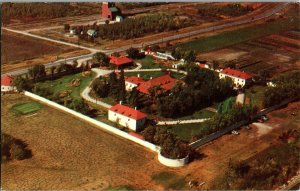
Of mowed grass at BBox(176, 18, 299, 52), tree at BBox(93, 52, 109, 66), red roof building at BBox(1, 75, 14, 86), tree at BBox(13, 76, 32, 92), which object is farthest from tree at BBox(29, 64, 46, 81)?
mowed grass at BBox(176, 18, 299, 52)

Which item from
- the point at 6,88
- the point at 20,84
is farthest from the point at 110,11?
the point at 20,84

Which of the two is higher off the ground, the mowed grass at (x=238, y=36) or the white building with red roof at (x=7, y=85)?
the mowed grass at (x=238, y=36)

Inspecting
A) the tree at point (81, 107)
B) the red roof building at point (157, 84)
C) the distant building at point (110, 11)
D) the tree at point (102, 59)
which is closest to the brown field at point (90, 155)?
the tree at point (81, 107)

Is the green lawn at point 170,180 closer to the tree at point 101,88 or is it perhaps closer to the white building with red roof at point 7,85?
the tree at point 101,88

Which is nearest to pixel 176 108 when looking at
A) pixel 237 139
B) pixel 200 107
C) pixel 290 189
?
pixel 200 107

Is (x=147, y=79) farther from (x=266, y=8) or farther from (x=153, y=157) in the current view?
(x=266, y=8)

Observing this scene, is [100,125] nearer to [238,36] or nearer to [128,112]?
[128,112]

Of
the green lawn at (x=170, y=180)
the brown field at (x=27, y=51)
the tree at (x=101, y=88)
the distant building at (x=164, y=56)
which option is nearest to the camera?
the green lawn at (x=170, y=180)
